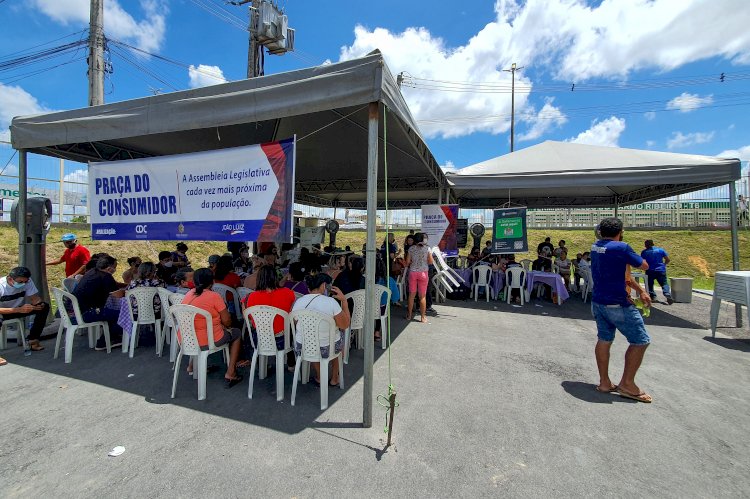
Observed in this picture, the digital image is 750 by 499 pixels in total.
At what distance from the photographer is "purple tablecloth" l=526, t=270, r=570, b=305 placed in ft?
24.5

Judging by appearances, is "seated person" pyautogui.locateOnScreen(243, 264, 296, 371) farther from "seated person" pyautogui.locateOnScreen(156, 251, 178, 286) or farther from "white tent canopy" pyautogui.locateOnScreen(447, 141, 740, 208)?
"white tent canopy" pyautogui.locateOnScreen(447, 141, 740, 208)

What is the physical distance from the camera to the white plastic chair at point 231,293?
4.46 meters

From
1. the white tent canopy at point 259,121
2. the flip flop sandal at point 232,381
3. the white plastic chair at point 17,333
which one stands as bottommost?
the flip flop sandal at point 232,381

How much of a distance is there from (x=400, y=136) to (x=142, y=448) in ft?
16.9

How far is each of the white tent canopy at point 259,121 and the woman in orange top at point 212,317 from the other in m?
1.56

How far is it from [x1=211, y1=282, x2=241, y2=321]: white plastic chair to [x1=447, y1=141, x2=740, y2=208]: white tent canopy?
571 cm

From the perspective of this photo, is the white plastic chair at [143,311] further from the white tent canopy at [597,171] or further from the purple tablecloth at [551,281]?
the purple tablecloth at [551,281]

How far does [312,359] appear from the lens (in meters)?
3.03

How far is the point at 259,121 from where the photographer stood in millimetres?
4465

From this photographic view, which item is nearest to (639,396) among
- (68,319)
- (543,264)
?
(543,264)

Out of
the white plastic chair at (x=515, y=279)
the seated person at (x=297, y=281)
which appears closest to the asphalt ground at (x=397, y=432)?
the seated person at (x=297, y=281)

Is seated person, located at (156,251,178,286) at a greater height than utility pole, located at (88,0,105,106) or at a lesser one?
lesser

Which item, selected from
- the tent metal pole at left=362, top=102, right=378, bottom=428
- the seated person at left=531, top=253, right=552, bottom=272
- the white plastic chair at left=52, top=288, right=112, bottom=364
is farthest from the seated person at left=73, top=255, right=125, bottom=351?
the seated person at left=531, top=253, right=552, bottom=272

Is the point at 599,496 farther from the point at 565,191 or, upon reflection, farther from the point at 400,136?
the point at 565,191
